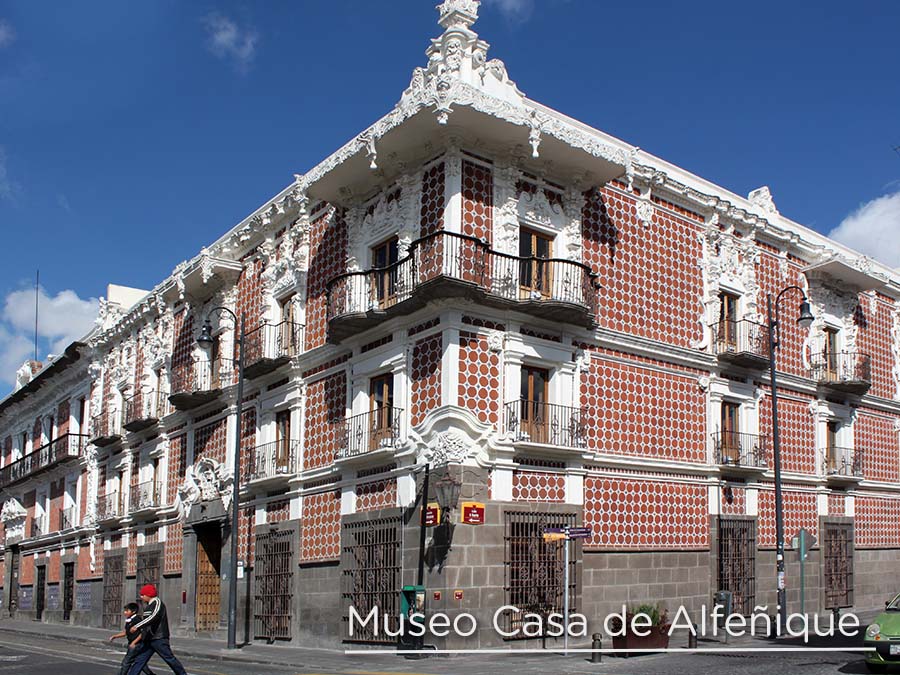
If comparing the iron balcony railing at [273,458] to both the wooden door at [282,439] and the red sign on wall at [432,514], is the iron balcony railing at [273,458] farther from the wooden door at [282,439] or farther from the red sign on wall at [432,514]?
the red sign on wall at [432,514]

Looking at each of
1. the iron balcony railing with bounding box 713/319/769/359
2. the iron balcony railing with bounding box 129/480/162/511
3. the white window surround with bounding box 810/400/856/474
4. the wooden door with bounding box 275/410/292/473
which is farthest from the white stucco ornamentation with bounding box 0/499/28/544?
the white window surround with bounding box 810/400/856/474

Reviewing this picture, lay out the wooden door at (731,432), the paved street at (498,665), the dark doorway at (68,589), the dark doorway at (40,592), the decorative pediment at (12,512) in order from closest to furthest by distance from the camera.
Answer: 1. the paved street at (498,665)
2. the wooden door at (731,432)
3. the dark doorway at (68,589)
4. the dark doorway at (40,592)
5. the decorative pediment at (12,512)

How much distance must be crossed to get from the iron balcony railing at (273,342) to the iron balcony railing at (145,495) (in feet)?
26.3

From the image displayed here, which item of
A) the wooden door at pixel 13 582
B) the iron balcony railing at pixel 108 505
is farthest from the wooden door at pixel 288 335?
the wooden door at pixel 13 582

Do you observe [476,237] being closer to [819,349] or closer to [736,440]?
[736,440]

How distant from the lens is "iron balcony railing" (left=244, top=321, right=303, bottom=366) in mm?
26125

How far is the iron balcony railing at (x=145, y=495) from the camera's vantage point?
109 feet

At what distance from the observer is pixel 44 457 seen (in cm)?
4612

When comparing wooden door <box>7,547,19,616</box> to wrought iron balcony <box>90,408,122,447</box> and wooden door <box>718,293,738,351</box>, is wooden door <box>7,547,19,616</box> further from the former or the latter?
wooden door <box>718,293,738,351</box>

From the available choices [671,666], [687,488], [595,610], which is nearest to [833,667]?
[671,666]

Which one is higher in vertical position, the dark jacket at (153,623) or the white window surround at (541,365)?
the white window surround at (541,365)

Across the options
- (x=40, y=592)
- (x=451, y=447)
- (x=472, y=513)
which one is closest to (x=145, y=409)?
(x=40, y=592)

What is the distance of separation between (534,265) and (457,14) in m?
5.64

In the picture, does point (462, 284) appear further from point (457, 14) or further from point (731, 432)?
→ point (731, 432)
